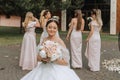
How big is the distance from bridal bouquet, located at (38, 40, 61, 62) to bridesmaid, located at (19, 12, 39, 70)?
249 inches

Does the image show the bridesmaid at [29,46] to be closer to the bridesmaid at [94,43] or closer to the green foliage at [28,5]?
the bridesmaid at [94,43]

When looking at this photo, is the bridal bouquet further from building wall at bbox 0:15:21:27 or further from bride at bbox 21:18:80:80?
building wall at bbox 0:15:21:27

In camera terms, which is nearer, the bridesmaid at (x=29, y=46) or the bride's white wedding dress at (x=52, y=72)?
the bride's white wedding dress at (x=52, y=72)

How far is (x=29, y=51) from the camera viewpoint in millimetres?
12602

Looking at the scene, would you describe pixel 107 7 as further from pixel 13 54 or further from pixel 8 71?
pixel 8 71

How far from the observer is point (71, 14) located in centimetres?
3142

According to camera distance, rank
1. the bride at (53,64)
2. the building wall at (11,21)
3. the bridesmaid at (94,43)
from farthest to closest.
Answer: the building wall at (11,21) → the bridesmaid at (94,43) → the bride at (53,64)

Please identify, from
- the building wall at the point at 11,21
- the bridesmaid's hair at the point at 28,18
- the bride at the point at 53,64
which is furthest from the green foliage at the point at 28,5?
the bride at the point at 53,64

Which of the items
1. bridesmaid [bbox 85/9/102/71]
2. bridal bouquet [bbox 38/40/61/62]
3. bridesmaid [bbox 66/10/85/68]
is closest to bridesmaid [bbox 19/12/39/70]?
bridesmaid [bbox 66/10/85/68]

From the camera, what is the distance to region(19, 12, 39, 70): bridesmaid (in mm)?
12422

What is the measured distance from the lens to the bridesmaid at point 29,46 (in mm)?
12422

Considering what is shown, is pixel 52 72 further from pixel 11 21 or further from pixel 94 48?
pixel 11 21

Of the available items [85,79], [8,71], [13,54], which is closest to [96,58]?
[85,79]

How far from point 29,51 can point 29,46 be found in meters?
0.18
